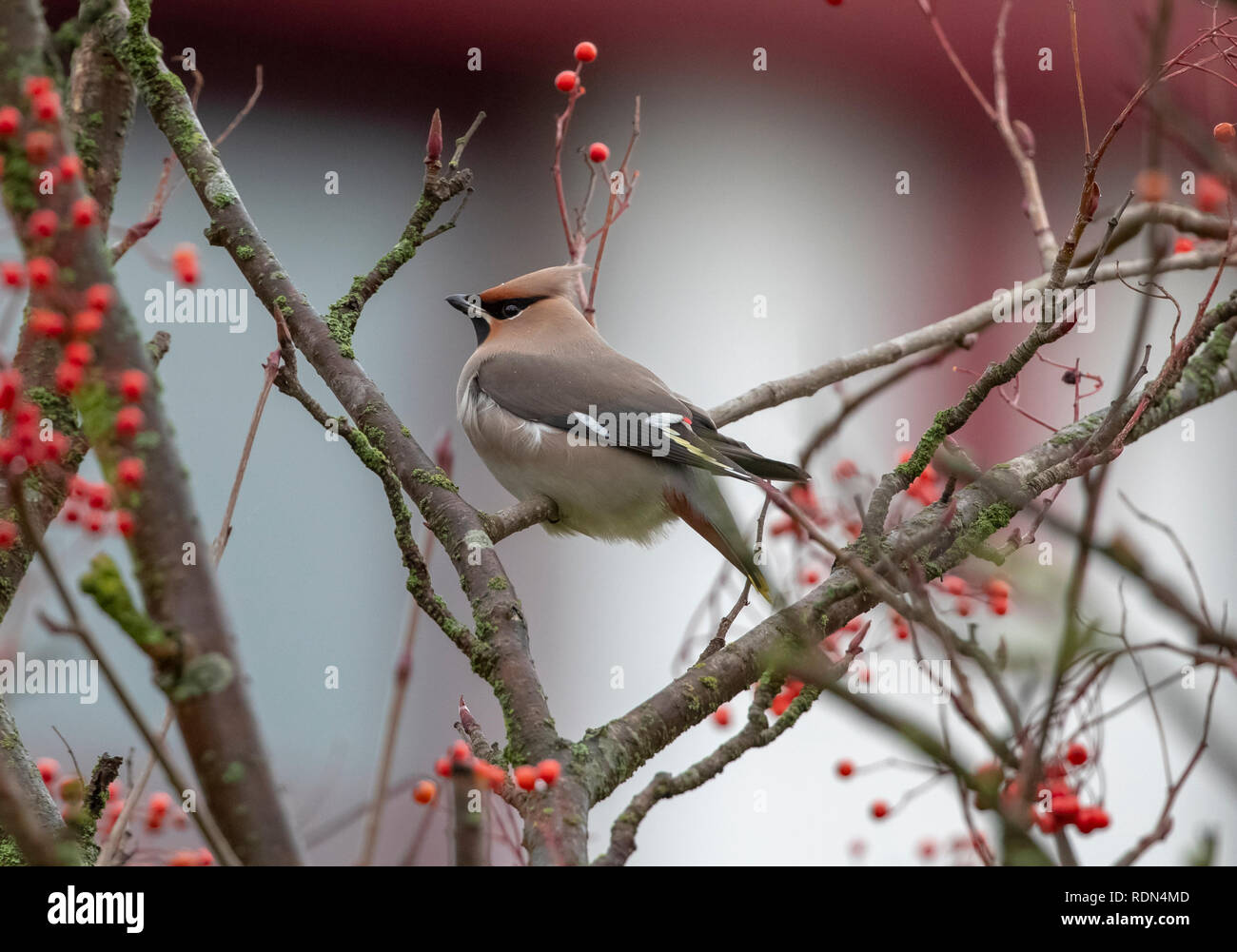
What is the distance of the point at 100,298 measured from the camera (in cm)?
96

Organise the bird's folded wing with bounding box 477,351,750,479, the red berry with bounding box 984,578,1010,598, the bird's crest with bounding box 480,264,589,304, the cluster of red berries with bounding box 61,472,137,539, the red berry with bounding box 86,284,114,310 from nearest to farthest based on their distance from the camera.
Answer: the red berry with bounding box 86,284,114,310 < the cluster of red berries with bounding box 61,472,137,539 < the red berry with bounding box 984,578,1010,598 < the bird's folded wing with bounding box 477,351,750,479 < the bird's crest with bounding box 480,264,589,304

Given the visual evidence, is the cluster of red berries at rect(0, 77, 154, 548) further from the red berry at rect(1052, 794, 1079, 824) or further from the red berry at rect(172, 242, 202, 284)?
the red berry at rect(1052, 794, 1079, 824)

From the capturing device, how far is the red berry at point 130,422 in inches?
33.8

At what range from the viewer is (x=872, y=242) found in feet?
15.9

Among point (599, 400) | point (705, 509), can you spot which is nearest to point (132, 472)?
point (705, 509)

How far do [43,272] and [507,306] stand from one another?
2218mm

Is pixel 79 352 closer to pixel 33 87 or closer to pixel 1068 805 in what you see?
pixel 33 87

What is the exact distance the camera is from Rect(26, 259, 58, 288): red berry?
1026 mm

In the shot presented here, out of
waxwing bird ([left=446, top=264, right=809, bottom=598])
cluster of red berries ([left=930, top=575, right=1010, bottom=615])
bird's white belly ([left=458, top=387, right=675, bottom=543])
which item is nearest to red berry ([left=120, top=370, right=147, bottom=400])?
cluster of red berries ([left=930, top=575, right=1010, bottom=615])

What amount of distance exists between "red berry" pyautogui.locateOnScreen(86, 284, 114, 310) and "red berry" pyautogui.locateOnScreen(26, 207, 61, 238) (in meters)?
0.11

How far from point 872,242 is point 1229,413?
4.50 ft

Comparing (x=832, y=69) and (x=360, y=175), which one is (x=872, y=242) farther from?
(x=360, y=175)
